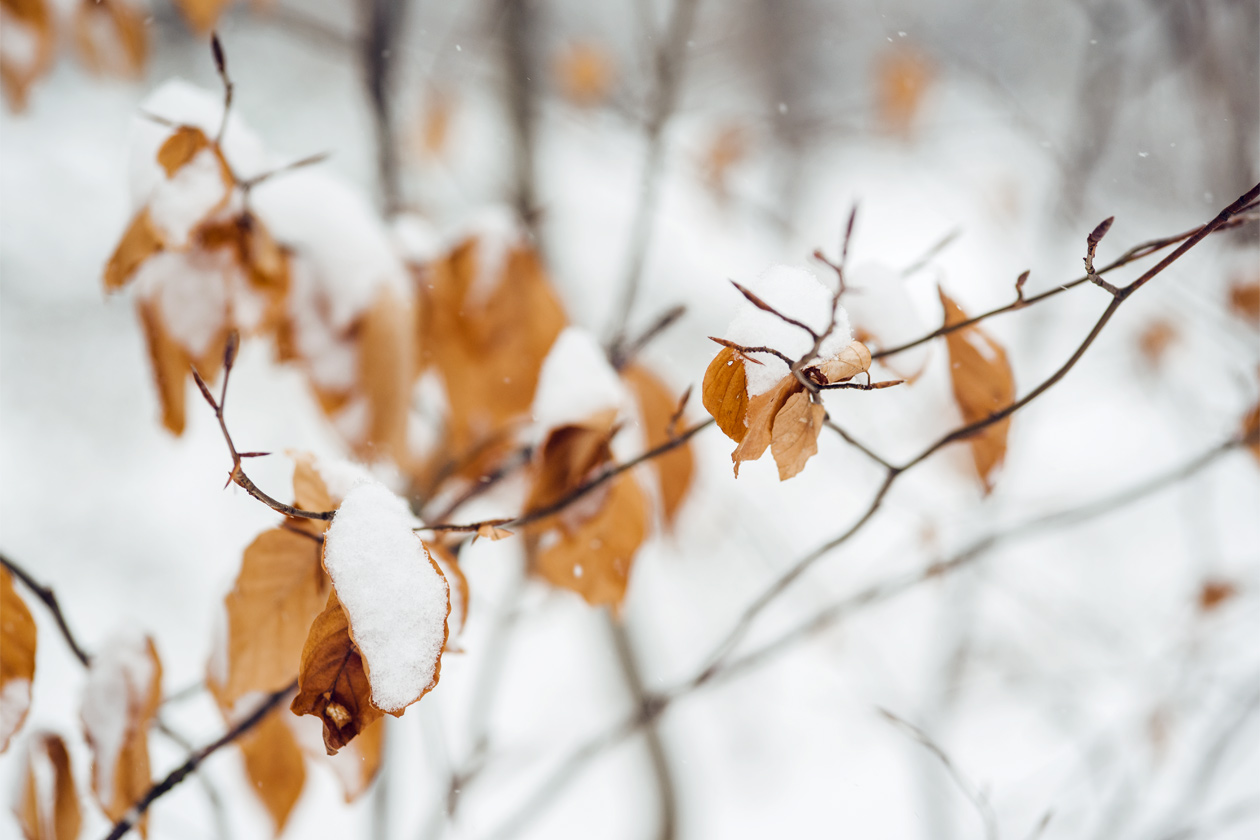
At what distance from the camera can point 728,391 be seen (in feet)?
0.82

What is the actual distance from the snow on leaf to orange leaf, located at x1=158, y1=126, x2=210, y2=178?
0.27 meters

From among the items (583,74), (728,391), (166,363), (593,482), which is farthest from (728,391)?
(583,74)

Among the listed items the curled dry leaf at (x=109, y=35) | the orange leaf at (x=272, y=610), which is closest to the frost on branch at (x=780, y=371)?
the orange leaf at (x=272, y=610)

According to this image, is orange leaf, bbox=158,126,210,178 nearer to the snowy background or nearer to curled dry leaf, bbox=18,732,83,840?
the snowy background

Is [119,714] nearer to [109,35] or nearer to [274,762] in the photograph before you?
[274,762]

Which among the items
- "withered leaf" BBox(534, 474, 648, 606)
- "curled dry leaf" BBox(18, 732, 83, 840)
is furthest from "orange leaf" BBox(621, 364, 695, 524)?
"curled dry leaf" BBox(18, 732, 83, 840)

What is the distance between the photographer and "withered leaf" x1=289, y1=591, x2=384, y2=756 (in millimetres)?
232

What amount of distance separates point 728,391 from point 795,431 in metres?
0.03

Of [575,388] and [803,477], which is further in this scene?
[803,477]

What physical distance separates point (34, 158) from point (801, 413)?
133 inches

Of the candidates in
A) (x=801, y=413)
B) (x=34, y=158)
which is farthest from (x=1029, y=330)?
(x=34, y=158)

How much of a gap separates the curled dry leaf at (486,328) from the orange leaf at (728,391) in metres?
0.29

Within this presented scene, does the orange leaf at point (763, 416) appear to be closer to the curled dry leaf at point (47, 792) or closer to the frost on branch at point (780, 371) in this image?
the frost on branch at point (780, 371)

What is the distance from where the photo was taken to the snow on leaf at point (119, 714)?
363 millimetres
